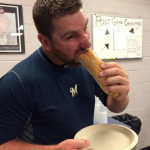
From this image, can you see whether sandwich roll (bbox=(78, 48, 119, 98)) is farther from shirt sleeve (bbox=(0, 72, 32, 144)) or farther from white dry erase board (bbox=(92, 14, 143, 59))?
white dry erase board (bbox=(92, 14, 143, 59))

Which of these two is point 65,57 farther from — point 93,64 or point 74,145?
point 74,145

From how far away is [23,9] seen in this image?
1.67 metres

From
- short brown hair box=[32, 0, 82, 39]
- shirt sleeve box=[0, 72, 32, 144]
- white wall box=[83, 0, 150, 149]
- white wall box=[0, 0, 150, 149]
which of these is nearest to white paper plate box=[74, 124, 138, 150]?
shirt sleeve box=[0, 72, 32, 144]

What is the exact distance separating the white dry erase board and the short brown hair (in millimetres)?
1303

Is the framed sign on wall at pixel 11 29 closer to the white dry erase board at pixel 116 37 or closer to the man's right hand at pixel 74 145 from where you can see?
the white dry erase board at pixel 116 37

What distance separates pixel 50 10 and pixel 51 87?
354 mm

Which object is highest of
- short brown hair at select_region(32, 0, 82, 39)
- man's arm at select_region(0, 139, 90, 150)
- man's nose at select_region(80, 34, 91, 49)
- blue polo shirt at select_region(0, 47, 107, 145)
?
short brown hair at select_region(32, 0, 82, 39)

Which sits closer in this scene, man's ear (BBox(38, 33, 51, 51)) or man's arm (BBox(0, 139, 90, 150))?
man's arm (BBox(0, 139, 90, 150))

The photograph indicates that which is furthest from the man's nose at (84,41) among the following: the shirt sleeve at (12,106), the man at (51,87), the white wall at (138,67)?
the white wall at (138,67)

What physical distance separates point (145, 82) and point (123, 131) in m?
1.90

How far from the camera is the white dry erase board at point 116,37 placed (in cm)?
203

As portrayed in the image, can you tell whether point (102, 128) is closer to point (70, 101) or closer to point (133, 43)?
point (70, 101)

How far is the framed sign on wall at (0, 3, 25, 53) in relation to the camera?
1.60 meters

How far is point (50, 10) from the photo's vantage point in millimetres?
712
